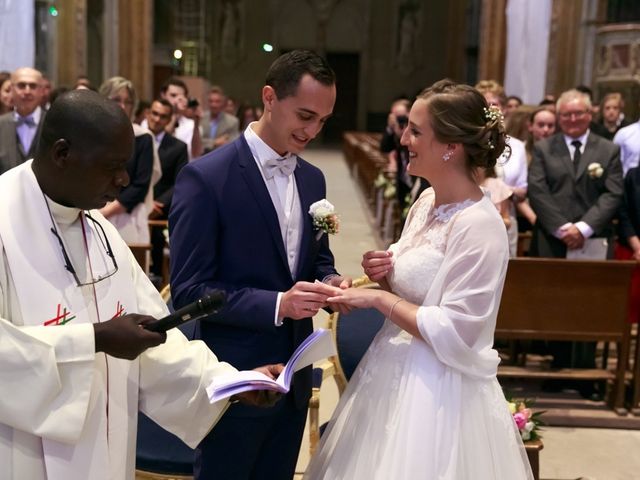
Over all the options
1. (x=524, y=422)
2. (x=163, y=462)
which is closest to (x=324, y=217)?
(x=163, y=462)

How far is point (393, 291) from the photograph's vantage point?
2678mm

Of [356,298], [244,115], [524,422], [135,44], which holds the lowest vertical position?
[524,422]

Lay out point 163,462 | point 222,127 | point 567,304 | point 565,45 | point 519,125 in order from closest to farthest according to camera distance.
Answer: point 163,462
point 567,304
point 519,125
point 222,127
point 565,45

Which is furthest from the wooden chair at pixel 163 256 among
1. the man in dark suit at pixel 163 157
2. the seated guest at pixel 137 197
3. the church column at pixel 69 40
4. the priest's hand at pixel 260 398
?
the church column at pixel 69 40

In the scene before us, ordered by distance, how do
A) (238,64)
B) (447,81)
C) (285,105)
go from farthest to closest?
(238,64)
(447,81)
(285,105)

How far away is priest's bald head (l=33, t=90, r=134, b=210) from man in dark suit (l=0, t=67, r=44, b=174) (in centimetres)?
417

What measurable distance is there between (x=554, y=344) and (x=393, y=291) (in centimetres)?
314

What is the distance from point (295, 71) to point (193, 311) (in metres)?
0.87

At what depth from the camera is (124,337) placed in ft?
5.85

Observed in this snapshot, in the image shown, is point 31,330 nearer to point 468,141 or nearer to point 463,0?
point 468,141

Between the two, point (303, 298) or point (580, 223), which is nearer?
point (303, 298)

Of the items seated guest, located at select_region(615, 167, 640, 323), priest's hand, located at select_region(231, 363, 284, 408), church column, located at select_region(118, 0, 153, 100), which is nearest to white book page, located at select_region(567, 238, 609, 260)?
seated guest, located at select_region(615, 167, 640, 323)

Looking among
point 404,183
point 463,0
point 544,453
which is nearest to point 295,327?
point 544,453

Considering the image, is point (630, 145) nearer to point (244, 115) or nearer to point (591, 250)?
point (591, 250)
